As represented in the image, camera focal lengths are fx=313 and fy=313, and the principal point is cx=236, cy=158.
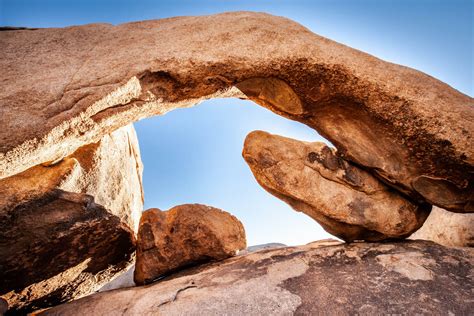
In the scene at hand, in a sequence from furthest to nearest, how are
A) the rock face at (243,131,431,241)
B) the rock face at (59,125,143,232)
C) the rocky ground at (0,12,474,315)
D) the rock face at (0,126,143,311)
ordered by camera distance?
the rock face at (59,125,143,232)
the rock face at (243,131,431,241)
the rock face at (0,126,143,311)
the rocky ground at (0,12,474,315)

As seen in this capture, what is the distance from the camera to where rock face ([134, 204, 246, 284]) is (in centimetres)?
515

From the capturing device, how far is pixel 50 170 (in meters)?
4.88

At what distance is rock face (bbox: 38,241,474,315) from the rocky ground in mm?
22

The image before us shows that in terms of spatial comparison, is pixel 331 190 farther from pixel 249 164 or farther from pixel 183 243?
pixel 183 243

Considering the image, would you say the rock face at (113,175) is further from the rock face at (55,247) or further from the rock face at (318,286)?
the rock face at (318,286)

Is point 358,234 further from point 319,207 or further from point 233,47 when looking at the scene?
point 233,47

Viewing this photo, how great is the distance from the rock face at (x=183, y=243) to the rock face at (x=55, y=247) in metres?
0.71

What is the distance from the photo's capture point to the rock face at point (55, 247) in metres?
4.60

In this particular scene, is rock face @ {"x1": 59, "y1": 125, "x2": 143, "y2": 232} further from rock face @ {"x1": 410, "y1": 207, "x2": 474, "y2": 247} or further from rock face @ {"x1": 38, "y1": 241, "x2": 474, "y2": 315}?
rock face @ {"x1": 410, "y1": 207, "x2": 474, "y2": 247}

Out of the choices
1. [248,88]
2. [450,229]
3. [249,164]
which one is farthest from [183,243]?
[450,229]

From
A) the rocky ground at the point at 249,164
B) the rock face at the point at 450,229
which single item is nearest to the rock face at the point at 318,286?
the rocky ground at the point at 249,164

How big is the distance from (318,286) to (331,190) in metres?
1.48

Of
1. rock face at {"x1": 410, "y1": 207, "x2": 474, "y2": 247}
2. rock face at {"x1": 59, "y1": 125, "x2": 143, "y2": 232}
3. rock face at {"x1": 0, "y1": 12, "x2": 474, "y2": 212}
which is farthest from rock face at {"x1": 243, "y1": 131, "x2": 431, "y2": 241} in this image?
rock face at {"x1": 59, "y1": 125, "x2": 143, "y2": 232}

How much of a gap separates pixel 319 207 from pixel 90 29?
436cm
